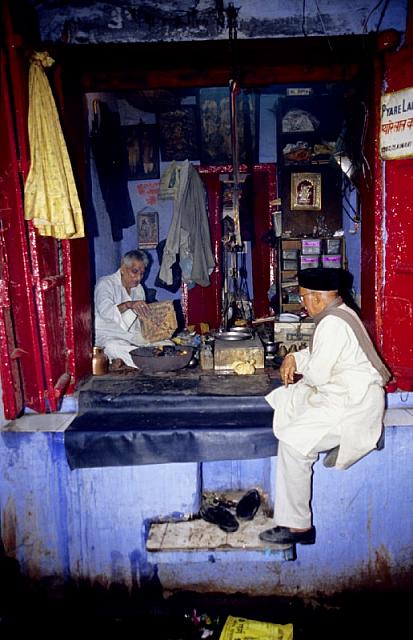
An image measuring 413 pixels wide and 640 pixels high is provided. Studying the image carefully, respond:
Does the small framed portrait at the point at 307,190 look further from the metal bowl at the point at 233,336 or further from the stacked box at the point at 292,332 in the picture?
the metal bowl at the point at 233,336

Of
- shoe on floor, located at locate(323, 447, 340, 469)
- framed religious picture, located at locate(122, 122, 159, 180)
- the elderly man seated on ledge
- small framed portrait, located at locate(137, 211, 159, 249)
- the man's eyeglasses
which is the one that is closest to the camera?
shoe on floor, located at locate(323, 447, 340, 469)

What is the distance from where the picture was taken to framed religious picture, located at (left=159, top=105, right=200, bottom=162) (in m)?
7.96

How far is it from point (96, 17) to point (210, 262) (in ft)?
13.0

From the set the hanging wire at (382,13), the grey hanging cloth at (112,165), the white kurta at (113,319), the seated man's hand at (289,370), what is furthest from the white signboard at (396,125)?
the grey hanging cloth at (112,165)

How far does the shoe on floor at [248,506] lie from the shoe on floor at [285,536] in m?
0.23

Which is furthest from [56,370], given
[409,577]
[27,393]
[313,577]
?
[409,577]

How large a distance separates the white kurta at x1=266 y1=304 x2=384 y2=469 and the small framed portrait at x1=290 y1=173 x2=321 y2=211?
4.57 metres

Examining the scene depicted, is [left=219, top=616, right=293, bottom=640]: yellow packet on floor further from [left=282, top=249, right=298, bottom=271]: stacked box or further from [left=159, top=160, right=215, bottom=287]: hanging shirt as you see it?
[left=282, top=249, right=298, bottom=271]: stacked box

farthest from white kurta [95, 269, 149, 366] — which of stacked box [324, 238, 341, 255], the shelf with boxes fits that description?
stacked box [324, 238, 341, 255]

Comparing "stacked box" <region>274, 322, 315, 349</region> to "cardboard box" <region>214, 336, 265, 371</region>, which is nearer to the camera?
"cardboard box" <region>214, 336, 265, 371</region>

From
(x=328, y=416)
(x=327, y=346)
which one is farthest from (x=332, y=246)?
(x=328, y=416)

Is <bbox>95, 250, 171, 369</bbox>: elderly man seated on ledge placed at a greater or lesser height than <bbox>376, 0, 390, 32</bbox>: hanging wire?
lesser

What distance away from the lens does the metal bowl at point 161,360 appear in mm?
4453

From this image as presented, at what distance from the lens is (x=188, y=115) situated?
26.1ft
